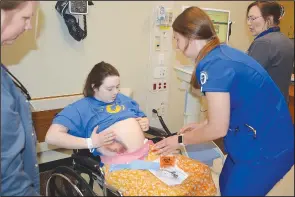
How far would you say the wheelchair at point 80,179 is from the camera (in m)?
1.21

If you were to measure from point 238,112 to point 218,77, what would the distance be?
0.20m

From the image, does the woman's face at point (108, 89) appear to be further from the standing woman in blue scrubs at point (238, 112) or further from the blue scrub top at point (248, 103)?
the blue scrub top at point (248, 103)

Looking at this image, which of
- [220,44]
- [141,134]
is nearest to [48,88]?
[141,134]

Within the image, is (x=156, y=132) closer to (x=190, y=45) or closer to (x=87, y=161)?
(x=87, y=161)

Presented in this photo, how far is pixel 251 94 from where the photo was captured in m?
1.13

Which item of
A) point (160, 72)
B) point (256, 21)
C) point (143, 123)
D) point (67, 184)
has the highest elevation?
point (256, 21)

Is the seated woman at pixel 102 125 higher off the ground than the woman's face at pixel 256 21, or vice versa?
the woman's face at pixel 256 21

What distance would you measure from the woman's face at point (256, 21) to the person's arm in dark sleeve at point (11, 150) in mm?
1539

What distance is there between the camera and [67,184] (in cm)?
140

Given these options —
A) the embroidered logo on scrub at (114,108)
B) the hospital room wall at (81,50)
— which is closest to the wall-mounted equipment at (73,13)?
the hospital room wall at (81,50)

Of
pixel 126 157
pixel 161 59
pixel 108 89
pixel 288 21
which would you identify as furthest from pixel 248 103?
pixel 288 21

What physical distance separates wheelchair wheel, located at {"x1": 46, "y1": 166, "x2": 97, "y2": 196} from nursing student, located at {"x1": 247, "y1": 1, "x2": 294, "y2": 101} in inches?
49.2

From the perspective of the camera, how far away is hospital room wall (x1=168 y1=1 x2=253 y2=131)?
2.80 metres

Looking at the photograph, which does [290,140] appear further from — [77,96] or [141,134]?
[77,96]
